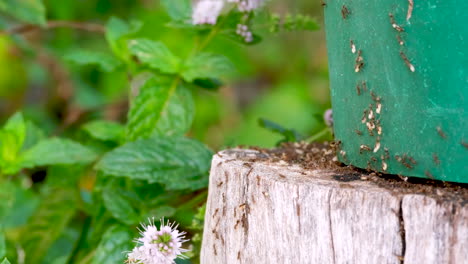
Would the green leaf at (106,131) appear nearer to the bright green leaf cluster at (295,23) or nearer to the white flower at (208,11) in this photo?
the white flower at (208,11)

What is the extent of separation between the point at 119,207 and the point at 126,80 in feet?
7.06

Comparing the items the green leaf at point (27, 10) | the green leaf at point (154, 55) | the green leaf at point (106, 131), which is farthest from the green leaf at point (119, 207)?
the green leaf at point (27, 10)

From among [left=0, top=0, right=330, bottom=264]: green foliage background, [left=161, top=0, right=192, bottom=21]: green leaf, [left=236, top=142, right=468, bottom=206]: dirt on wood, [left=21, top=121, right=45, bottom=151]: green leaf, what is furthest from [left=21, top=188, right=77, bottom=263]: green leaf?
[left=236, top=142, right=468, bottom=206]: dirt on wood

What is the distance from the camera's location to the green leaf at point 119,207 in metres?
1.85

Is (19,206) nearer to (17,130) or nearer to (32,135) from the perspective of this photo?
(32,135)

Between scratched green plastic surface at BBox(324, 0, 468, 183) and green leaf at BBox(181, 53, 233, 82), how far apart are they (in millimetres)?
661

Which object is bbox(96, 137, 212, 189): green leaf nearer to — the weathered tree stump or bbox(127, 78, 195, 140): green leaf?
bbox(127, 78, 195, 140): green leaf

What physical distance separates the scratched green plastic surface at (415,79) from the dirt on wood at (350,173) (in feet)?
0.09

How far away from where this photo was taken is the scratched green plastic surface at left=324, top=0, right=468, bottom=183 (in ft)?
3.83

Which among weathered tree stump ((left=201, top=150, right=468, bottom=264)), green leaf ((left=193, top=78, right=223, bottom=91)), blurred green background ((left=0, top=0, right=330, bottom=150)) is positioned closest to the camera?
weathered tree stump ((left=201, top=150, right=468, bottom=264))

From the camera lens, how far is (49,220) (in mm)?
2383

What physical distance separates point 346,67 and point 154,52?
2.67 feet

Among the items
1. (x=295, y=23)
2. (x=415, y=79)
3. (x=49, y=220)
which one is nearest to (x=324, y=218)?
(x=415, y=79)

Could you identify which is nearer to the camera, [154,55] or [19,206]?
[154,55]
